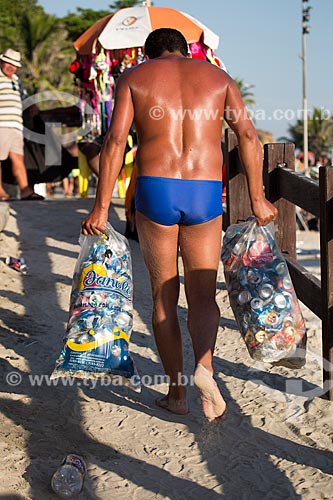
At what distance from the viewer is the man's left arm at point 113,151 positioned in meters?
3.65

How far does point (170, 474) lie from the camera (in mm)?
3277

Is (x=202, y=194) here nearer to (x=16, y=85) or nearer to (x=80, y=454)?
(x=80, y=454)

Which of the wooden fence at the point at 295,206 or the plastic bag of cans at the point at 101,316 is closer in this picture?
the plastic bag of cans at the point at 101,316

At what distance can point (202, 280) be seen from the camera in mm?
3779

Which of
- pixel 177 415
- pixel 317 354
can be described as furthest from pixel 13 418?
pixel 317 354

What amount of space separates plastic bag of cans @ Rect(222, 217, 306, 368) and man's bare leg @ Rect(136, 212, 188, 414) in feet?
1.06

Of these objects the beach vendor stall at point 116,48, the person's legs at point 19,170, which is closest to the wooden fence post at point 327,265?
the beach vendor stall at point 116,48

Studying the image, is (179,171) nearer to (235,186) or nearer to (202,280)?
(202,280)

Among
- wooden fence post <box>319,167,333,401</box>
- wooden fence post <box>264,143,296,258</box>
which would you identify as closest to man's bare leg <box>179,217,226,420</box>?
wooden fence post <box>319,167,333,401</box>

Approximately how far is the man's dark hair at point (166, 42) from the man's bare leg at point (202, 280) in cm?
90

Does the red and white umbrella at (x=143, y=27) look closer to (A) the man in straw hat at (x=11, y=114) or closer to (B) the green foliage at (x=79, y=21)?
(A) the man in straw hat at (x=11, y=114)

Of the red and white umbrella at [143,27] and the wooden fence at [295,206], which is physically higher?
the red and white umbrella at [143,27]

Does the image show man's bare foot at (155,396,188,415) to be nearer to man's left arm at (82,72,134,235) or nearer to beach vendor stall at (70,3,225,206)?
man's left arm at (82,72,134,235)

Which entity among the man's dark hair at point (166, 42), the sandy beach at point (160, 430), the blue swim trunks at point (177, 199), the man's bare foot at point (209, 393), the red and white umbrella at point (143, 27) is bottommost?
the sandy beach at point (160, 430)
